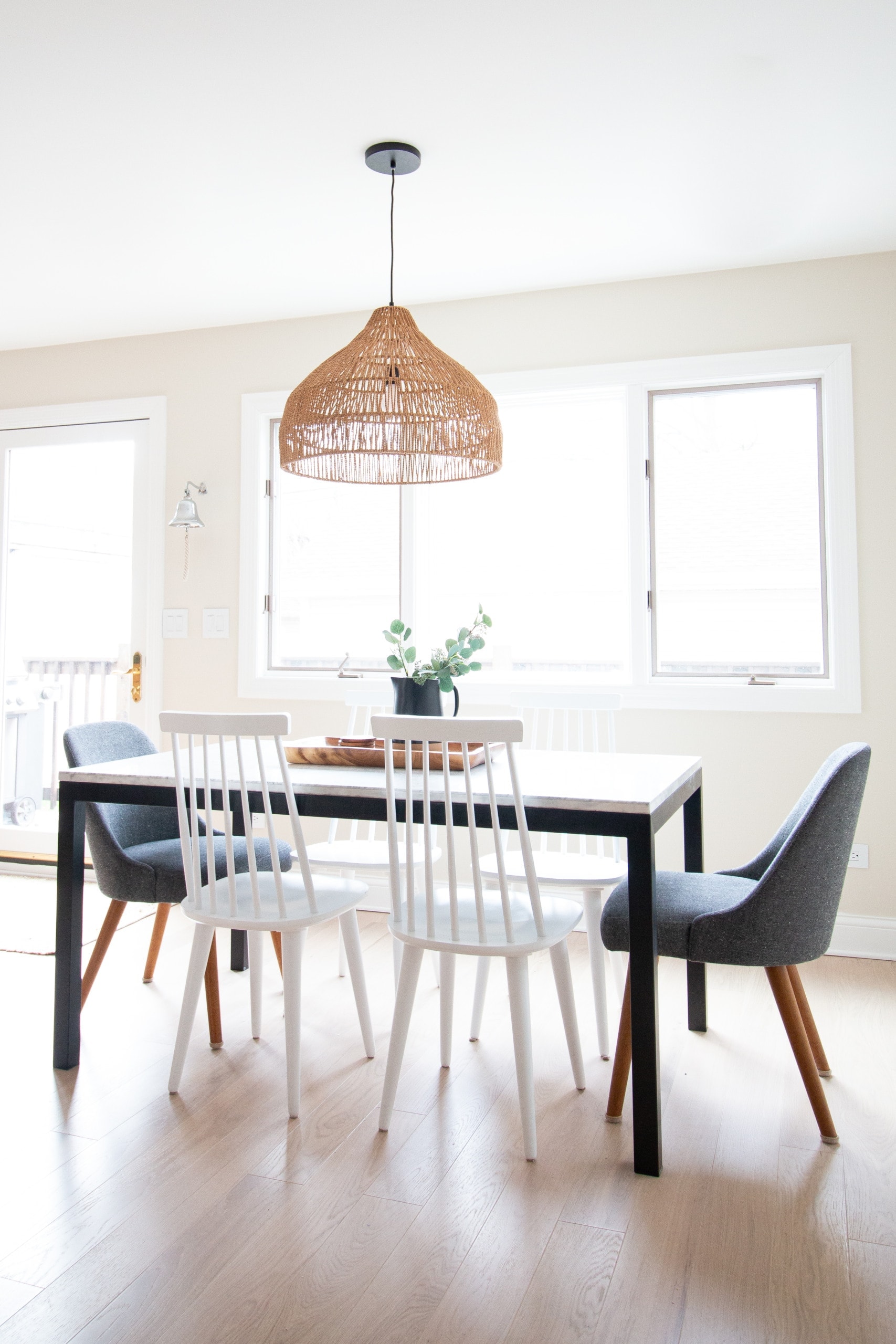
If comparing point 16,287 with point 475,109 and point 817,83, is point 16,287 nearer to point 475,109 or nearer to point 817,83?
point 475,109

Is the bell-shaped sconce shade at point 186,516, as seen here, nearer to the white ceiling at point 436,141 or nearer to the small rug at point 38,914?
the white ceiling at point 436,141

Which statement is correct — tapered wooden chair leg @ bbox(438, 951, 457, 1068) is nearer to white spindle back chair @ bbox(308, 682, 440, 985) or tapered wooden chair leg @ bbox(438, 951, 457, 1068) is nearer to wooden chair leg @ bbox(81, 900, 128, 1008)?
white spindle back chair @ bbox(308, 682, 440, 985)

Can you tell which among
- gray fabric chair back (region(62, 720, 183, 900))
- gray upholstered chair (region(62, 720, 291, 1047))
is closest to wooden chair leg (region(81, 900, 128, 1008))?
gray upholstered chair (region(62, 720, 291, 1047))

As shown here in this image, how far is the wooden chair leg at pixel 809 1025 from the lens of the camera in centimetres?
204

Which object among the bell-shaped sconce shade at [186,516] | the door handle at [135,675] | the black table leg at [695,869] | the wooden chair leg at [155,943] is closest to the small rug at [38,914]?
the wooden chair leg at [155,943]

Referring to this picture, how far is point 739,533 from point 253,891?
2295 mm

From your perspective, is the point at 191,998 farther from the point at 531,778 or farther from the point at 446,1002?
the point at 531,778

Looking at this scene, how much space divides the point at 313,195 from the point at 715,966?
2.73 meters

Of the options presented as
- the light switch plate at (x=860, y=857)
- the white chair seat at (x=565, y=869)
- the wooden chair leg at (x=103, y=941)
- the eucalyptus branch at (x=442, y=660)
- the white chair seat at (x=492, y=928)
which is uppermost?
the eucalyptus branch at (x=442, y=660)

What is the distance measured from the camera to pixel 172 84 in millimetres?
2297

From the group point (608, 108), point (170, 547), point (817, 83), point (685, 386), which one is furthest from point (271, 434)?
point (817, 83)

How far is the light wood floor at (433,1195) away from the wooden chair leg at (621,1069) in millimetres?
36

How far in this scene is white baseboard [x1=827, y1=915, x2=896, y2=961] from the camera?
3.14 meters

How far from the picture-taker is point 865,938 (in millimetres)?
3162
